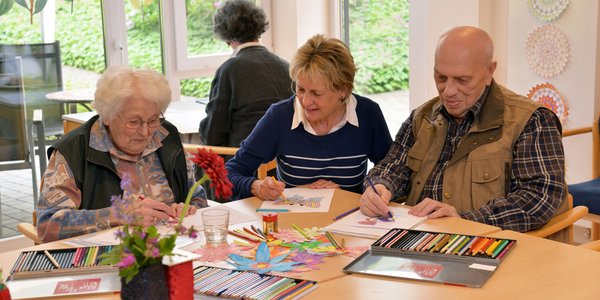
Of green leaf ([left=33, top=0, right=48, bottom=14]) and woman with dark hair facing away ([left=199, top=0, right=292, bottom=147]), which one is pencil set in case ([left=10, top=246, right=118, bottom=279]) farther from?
green leaf ([left=33, top=0, right=48, bottom=14])

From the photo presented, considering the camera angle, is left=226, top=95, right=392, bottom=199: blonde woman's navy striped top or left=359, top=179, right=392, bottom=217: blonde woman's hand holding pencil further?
left=226, top=95, right=392, bottom=199: blonde woman's navy striped top

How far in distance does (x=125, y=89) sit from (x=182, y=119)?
2.11 m

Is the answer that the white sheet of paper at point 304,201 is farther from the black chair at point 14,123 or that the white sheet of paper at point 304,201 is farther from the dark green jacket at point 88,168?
the black chair at point 14,123

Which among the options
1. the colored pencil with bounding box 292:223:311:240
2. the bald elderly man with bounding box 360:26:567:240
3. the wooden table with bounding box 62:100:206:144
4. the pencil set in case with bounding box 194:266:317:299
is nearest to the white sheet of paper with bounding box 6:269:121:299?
the pencil set in case with bounding box 194:266:317:299

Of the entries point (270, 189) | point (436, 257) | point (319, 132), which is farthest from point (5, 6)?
point (436, 257)

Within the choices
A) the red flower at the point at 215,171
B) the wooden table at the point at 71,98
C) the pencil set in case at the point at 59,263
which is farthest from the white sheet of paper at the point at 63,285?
the wooden table at the point at 71,98

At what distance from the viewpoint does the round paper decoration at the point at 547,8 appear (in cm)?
444

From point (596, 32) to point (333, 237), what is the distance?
8.45 ft

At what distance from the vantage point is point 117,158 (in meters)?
2.86

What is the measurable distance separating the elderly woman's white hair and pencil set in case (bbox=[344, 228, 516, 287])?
1.02 meters

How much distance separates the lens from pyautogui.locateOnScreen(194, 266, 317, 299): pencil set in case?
1.93 m

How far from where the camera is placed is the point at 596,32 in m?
4.30

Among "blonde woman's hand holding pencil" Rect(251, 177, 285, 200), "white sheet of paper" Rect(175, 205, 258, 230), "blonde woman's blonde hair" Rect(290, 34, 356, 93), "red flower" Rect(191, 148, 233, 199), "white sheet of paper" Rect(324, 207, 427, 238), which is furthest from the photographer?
"blonde woman's blonde hair" Rect(290, 34, 356, 93)

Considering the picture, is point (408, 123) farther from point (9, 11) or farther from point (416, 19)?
point (9, 11)
